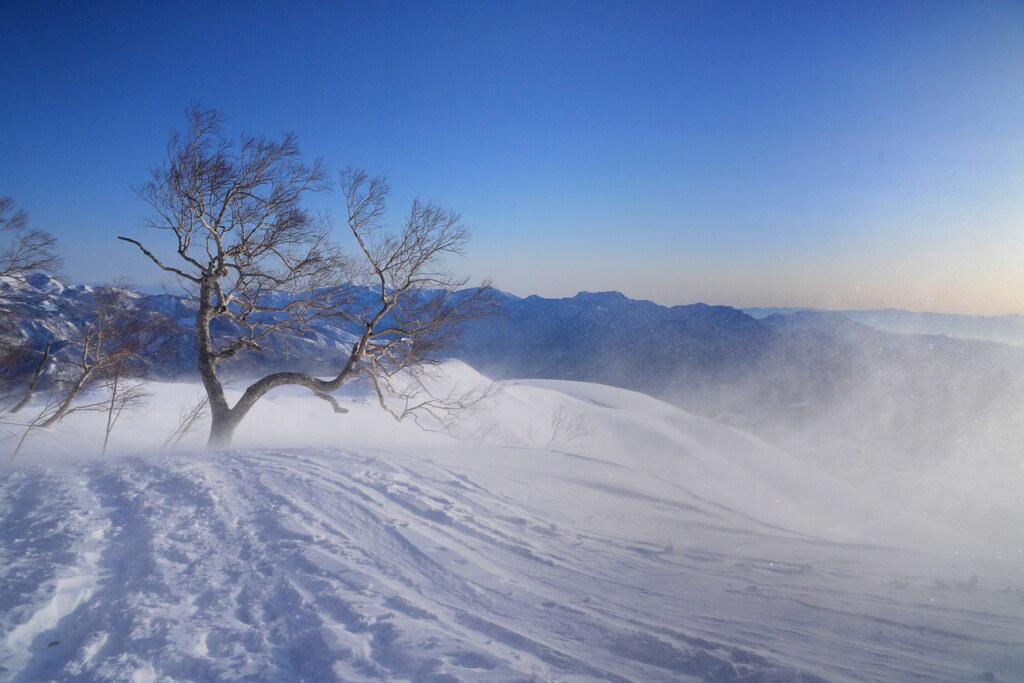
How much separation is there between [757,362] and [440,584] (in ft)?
521

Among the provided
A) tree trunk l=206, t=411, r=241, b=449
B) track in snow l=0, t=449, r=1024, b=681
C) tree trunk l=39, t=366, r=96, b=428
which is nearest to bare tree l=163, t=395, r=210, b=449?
tree trunk l=39, t=366, r=96, b=428

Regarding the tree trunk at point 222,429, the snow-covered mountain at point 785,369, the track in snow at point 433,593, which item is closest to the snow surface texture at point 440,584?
the track in snow at point 433,593

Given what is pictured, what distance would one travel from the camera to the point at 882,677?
2.72 meters

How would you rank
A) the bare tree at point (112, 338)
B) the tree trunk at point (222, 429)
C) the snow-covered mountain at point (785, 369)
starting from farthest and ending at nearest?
the snow-covered mountain at point (785, 369) < the bare tree at point (112, 338) < the tree trunk at point (222, 429)

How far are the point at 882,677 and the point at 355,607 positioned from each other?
350cm

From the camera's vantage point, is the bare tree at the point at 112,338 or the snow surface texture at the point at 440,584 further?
the bare tree at the point at 112,338

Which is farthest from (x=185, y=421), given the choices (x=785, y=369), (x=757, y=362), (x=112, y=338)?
(x=757, y=362)

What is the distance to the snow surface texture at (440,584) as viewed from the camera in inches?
104

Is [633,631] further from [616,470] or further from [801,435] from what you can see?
[801,435]

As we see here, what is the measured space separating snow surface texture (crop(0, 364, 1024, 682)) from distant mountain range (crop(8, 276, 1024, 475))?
206 inches

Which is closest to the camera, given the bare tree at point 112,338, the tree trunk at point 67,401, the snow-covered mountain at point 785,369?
the tree trunk at point 67,401

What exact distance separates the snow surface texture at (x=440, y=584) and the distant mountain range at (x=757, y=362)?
206 inches

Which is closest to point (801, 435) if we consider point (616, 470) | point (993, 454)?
point (993, 454)

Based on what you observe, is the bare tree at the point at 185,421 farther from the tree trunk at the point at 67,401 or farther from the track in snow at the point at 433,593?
the track in snow at the point at 433,593
